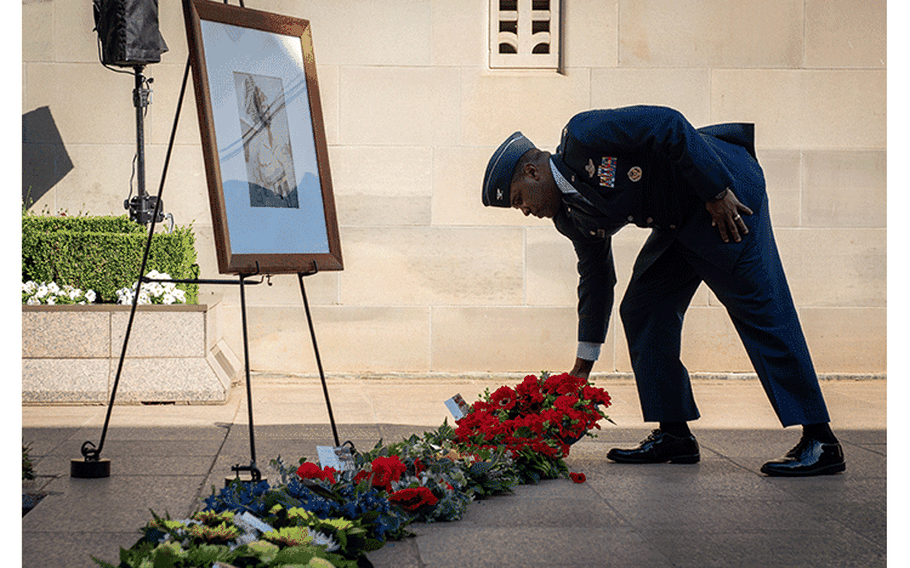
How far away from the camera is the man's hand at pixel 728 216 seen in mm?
4043

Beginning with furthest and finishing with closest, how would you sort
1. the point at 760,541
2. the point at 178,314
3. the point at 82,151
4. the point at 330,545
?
the point at 82,151 < the point at 178,314 < the point at 760,541 < the point at 330,545

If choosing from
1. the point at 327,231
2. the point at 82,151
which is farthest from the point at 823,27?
the point at 82,151

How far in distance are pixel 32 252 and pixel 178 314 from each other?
1.34 metres

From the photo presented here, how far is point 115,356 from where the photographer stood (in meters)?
6.52

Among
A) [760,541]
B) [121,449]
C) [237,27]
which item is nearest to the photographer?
[760,541]

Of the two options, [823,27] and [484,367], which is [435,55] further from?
[823,27]

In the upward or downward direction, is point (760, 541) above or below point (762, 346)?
below

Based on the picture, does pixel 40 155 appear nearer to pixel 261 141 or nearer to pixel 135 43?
pixel 135 43

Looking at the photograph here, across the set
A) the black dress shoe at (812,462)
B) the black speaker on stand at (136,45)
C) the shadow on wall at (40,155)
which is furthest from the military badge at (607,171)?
the shadow on wall at (40,155)

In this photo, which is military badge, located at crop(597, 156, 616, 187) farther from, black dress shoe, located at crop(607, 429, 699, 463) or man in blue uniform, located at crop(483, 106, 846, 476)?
black dress shoe, located at crop(607, 429, 699, 463)

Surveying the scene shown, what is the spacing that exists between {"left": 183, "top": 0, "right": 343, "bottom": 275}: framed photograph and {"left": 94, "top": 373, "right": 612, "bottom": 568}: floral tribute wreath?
0.99 m

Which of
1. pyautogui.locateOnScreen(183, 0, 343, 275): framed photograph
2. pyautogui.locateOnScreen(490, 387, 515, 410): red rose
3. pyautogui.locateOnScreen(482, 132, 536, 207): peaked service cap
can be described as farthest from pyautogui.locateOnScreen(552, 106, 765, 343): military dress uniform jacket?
pyautogui.locateOnScreen(183, 0, 343, 275): framed photograph

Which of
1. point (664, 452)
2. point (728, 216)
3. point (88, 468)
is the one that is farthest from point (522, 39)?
point (88, 468)

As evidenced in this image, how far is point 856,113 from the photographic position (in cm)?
822
